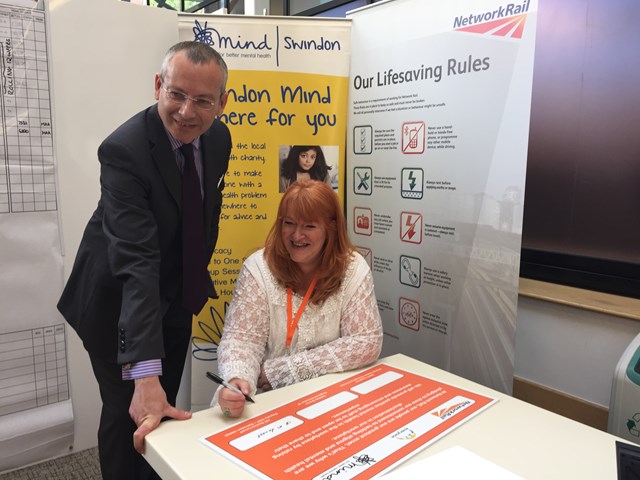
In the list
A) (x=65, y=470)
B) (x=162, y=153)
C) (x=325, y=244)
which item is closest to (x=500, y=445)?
(x=325, y=244)

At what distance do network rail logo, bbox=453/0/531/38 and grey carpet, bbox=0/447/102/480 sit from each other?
2457 millimetres

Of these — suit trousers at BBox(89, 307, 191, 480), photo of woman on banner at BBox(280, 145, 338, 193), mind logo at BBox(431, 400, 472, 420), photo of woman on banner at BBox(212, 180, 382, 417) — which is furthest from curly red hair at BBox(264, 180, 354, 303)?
photo of woman on banner at BBox(280, 145, 338, 193)

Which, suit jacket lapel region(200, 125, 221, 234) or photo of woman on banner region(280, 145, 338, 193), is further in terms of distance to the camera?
photo of woman on banner region(280, 145, 338, 193)

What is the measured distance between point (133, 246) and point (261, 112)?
1268 mm

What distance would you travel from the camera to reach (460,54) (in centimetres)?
194

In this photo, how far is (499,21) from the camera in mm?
1803

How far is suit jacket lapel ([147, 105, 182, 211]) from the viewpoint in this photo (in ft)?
4.35

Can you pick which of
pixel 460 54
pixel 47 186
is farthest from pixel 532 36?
pixel 47 186

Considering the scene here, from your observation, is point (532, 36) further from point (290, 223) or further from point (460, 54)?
point (290, 223)

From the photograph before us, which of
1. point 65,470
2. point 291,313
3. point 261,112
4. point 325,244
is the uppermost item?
point 261,112

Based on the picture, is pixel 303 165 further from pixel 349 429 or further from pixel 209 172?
pixel 349 429

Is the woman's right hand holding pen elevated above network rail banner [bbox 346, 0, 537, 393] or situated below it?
below

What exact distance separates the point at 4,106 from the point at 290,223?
4.48 ft

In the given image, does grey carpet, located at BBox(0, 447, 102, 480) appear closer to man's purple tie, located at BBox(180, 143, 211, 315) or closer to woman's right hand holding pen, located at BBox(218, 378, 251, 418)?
man's purple tie, located at BBox(180, 143, 211, 315)
